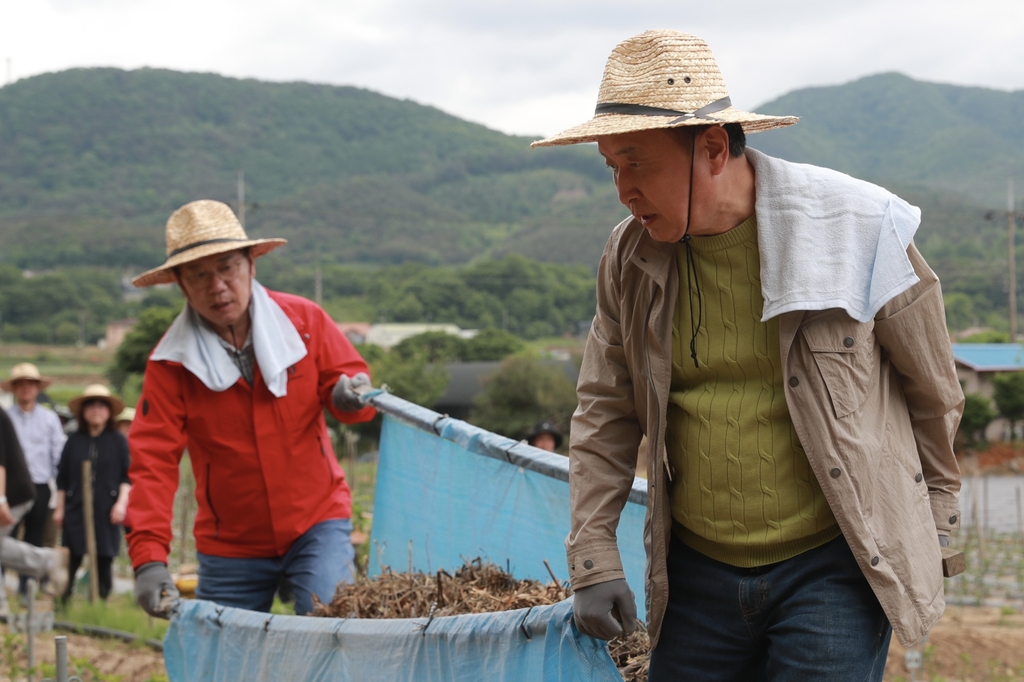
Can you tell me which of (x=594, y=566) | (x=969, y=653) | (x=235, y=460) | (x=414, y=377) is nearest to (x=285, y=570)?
(x=235, y=460)

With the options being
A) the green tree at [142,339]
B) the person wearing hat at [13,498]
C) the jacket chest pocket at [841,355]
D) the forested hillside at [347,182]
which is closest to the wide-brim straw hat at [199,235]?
the person wearing hat at [13,498]

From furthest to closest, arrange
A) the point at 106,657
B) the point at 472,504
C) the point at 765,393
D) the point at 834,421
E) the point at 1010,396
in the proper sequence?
the point at 1010,396 → the point at 106,657 → the point at 472,504 → the point at 765,393 → the point at 834,421

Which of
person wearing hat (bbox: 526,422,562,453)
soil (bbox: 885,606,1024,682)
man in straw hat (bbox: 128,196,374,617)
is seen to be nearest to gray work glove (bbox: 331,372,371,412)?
man in straw hat (bbox: 128,196,374,617)

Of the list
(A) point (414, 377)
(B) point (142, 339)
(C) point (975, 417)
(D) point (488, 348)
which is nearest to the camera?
(C) point (975, 417)

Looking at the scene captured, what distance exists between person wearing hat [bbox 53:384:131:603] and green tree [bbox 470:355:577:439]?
1925 cm

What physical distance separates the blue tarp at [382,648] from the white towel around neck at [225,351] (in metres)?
0.76

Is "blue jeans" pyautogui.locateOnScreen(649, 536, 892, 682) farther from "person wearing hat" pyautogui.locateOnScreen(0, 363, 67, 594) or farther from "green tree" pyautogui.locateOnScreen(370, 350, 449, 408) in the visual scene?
"green tree" pyautogui.locateOnScreen(370, 350, 449, 408)

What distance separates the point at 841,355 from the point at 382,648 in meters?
1.26

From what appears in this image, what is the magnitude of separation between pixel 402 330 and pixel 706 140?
182ft

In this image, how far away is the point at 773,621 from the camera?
6.37ft

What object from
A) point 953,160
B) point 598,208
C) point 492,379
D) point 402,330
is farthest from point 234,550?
point 953,160

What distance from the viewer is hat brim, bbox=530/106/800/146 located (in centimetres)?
179

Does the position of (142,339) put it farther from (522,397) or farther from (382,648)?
(382,648)

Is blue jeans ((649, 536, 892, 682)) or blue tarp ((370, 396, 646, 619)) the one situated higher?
blue jeans ((649, 536, 892, 682))
